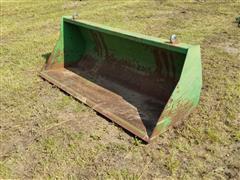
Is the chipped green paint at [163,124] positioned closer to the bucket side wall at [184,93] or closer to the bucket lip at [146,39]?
the bucket side wall at [184,93]

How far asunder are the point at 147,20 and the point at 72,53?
3.22m

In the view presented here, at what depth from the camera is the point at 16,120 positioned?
11.8 feet

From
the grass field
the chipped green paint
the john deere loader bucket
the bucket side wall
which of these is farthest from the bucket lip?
the grass field

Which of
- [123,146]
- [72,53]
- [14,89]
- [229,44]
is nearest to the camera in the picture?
[123,146]

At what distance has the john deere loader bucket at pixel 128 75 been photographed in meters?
3.11

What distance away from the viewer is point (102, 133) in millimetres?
3279

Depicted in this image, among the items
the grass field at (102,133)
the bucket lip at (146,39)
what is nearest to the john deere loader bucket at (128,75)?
the bucket lip at (146,39)

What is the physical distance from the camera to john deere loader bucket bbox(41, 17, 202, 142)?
3109 mm

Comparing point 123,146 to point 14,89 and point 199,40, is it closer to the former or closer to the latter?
point 14,89

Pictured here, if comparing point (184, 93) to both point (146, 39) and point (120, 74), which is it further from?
point (120, 74)

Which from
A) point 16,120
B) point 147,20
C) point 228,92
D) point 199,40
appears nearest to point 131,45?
point 228,92

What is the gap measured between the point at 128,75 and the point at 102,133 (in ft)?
3.60

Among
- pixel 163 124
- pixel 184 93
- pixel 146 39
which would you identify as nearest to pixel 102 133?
pixel 163 124

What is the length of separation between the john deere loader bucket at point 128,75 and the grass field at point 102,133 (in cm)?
16
